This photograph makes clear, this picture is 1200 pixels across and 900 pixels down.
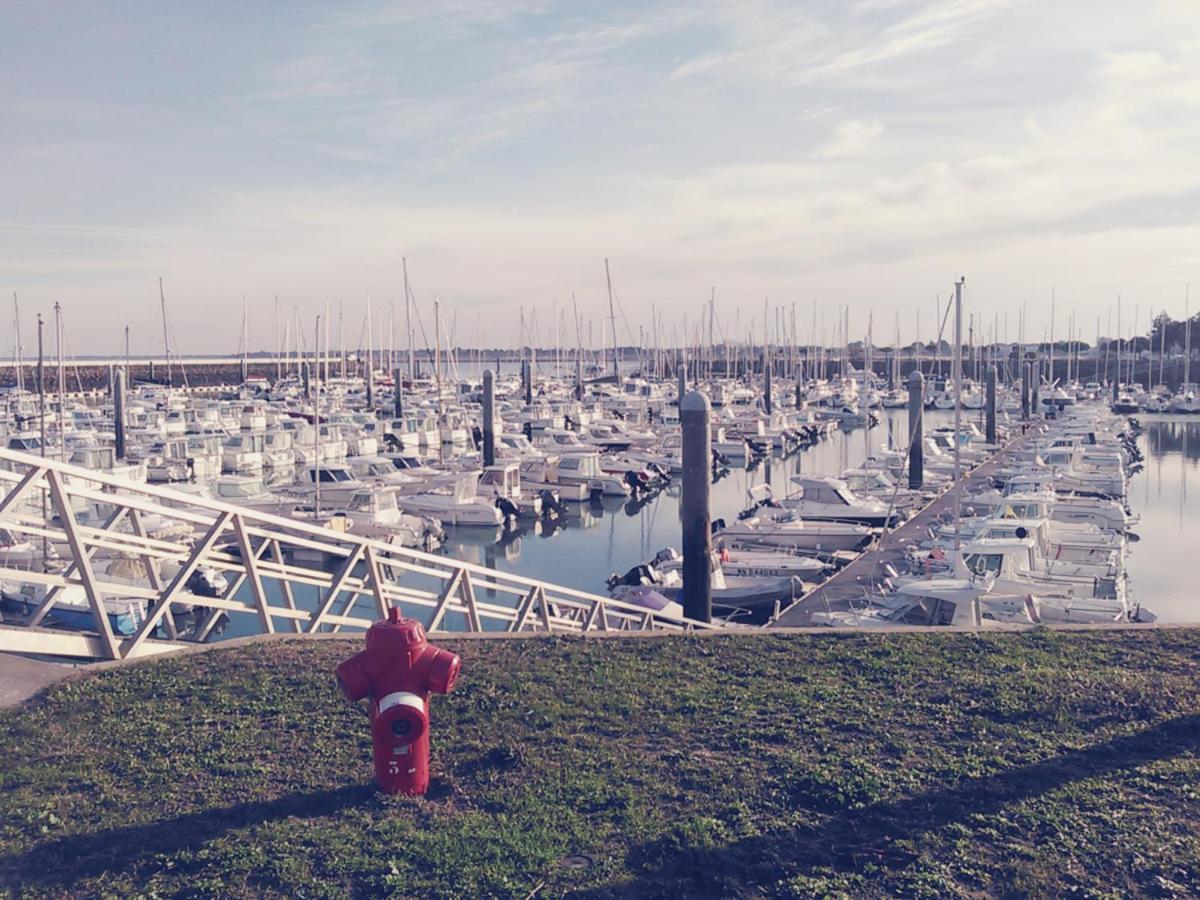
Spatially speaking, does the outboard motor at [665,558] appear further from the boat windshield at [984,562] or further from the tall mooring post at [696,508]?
the tall mooring post at [696,508]

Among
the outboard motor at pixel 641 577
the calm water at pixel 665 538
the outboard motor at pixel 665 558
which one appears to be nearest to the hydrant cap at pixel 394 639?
the calm water at pixel 665 538

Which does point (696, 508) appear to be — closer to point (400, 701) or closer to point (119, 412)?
point (400, 701)

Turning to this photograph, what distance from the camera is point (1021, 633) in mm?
10305

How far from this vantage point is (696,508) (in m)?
17.6

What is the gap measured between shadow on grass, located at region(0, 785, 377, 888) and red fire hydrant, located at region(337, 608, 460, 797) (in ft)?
1.14

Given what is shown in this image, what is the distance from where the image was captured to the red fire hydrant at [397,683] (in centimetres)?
655

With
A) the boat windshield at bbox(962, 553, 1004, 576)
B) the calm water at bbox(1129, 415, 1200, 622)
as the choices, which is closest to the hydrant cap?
the boat windshield at bbox(962, 553, 1004, 576)

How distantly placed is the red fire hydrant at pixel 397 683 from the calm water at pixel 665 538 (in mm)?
17933

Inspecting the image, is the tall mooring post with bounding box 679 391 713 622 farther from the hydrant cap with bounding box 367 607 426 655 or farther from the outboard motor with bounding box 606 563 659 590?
the hydrant cap with bounding box 367 607 426 655

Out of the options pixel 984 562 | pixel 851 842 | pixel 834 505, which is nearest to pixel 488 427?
pixel 834 505

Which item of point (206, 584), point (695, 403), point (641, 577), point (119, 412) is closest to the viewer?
point (695, 403)

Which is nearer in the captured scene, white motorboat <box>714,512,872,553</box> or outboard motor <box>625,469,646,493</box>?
white motorboat <box>714,512,872,553</box>

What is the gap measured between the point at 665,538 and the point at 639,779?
3241 centimetres

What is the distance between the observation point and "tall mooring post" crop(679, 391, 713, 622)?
17562mm
